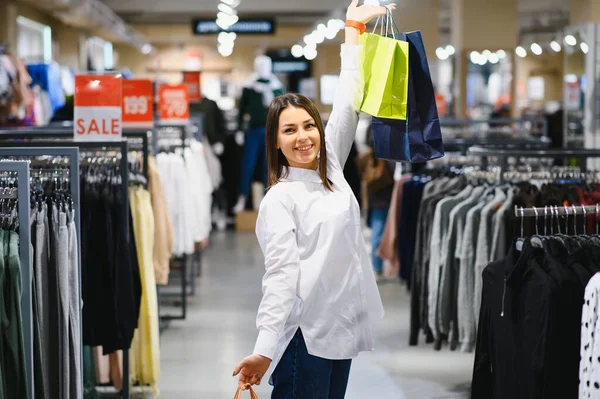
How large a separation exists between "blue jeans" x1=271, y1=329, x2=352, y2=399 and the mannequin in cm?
1087

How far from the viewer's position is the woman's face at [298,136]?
3.03 meters

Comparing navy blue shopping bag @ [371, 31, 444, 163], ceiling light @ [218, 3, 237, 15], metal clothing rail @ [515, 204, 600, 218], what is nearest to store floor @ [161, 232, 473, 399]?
metal clothing rail @ [515, 204, 600, 218]

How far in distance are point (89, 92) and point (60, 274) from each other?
148cm

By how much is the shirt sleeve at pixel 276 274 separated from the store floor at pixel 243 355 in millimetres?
2869

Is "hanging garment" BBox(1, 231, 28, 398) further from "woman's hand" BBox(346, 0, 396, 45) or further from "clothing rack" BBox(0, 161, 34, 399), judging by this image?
"woman's hand" BBox(346, 0, 396, 45)

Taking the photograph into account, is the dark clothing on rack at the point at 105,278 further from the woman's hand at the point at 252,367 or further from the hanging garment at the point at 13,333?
the woman's hand at the point at 252,367

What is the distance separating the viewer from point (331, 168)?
3141 millimetres

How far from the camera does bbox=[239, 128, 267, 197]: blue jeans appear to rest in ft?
45.6

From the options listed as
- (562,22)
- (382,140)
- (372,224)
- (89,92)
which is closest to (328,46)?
(562,22)

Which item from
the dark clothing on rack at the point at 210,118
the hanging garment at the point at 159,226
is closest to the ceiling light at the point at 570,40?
the dark clothing on rack at the point at 210,118

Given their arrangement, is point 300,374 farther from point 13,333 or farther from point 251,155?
point 251,155

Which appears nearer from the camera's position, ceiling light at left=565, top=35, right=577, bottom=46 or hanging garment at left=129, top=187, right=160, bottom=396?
hanging garment at left=129, top=187, right=160, bottom=396

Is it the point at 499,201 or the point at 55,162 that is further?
the point at 499,201

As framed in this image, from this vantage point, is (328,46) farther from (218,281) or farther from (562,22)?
(218,281)
